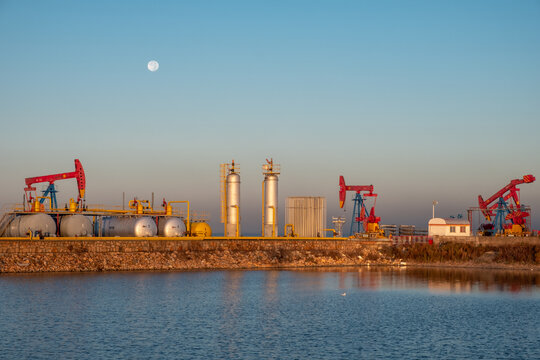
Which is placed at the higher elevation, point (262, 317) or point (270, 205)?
point (270, 205)

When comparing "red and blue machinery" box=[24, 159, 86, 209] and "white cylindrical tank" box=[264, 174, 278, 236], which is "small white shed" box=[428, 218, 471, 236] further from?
"red and blue machinery" box=[24, 159, 86, 209]

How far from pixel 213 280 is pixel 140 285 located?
7956mm

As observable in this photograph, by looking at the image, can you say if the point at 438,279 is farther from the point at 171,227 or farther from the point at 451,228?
the point at 171,227

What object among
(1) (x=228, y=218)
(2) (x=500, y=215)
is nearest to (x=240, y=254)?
(1) (x=228, y=218)

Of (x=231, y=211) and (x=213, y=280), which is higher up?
(x=231, y=211)

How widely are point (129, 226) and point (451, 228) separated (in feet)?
141

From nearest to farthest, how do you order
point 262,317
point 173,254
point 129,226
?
point 262,317, point 173,254, point 129,226

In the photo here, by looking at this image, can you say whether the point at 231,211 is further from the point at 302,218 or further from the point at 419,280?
the point at 419,280

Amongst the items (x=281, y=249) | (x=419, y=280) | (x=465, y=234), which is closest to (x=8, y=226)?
(x=281, y=249)

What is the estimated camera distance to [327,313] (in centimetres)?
4025

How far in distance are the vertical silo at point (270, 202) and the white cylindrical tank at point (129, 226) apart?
47.3 feet

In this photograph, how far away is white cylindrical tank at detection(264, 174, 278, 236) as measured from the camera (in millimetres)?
77812

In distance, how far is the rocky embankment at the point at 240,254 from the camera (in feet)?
198

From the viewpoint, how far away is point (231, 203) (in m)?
76.0
